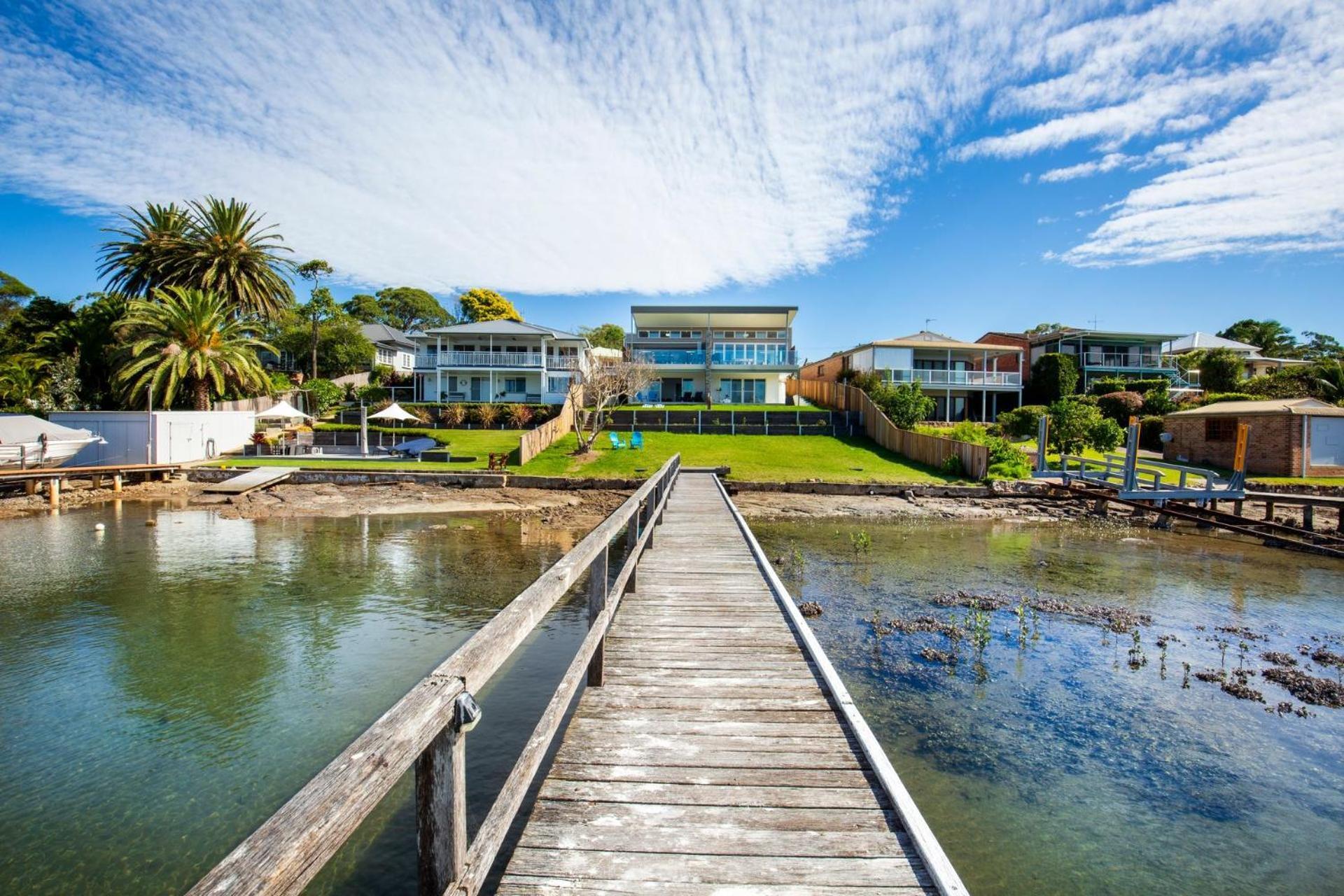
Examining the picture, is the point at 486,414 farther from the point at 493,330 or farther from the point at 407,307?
the point at 407,307

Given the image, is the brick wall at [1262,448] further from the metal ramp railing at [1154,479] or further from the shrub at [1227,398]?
the shrub at [1227,398]

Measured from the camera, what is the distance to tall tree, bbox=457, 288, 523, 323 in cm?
7862

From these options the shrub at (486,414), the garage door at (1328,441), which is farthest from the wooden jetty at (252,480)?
the garage door at (1328,441)

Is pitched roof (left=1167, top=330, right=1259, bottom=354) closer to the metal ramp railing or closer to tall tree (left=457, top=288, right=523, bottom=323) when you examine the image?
the metal ramp railing

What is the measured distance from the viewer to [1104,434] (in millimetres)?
29125

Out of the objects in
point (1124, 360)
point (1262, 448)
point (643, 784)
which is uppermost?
point (1124, 360)

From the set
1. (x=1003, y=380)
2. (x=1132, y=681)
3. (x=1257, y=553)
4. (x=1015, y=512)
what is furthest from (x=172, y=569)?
(x=1003, y=380)

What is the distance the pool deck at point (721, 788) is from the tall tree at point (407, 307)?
279 ft

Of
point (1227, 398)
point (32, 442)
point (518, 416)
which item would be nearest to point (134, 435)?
point (32, 442)

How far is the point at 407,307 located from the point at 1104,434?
7968 cm

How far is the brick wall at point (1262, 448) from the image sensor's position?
89.2ft

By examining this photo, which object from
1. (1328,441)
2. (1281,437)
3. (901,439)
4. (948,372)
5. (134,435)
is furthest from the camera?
(948,372)

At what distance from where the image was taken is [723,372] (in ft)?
162

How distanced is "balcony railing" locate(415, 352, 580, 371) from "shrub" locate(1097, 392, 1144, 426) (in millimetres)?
32786
